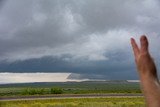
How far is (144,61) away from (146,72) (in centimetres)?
6

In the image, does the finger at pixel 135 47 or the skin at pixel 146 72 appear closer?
the skin at pixel 146 72

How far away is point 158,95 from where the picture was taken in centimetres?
228

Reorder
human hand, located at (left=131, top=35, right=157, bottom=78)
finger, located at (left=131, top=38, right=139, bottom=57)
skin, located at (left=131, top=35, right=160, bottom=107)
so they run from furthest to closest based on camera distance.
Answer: finger, located at (left=131, top=38, right=139, bottom=57) → human hand, located at (left=131, top=35, right=157, bottom=78) → skin, located at (left=131, top=35, right=160, bottom=107)

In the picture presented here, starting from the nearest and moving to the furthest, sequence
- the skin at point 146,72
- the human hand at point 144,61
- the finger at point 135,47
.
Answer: the skin at point 146,72, the human hand at point 144,61, the finger at point 135,47

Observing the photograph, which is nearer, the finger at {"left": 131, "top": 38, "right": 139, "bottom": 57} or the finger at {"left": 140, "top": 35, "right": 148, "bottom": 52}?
the finger at {"left": 140, "top": 35, "right": 148, "bottom": 52}

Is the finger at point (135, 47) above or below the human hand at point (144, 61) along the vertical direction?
above

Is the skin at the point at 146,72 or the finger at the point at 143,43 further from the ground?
the finger at the point at 143,43

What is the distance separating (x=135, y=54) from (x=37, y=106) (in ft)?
159

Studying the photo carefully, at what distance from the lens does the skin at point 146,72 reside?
231 cm

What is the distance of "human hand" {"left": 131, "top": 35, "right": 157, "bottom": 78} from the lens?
8.20 ft

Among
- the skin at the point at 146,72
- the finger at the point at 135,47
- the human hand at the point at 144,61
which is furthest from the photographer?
the finger at the point at 135,47

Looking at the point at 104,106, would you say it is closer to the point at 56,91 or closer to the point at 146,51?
A: the point at 146,51

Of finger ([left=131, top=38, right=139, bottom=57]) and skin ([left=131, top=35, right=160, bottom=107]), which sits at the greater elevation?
finger ([left=131, top=38, right=139, bottom=57])

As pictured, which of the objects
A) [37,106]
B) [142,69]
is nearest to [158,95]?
[142,69]
